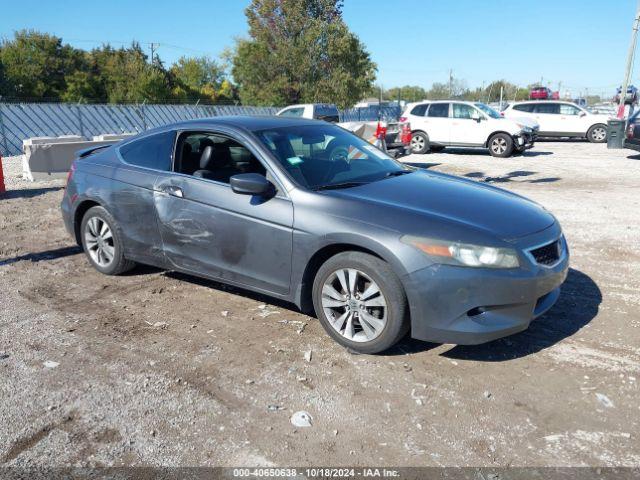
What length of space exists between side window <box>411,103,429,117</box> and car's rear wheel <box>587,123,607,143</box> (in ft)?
28.0

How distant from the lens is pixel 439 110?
17734 mm

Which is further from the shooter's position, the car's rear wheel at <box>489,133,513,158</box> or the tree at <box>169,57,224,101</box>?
the tree at <box>169,57,224,101</box>

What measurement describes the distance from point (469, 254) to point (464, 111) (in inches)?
595

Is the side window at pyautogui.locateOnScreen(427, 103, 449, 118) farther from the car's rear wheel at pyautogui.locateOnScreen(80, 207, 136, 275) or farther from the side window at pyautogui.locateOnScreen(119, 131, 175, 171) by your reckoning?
the car's rear wheel at pyautogui.locateOnScreen(80, 207, 136, 275)

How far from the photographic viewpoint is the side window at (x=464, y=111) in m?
17.2

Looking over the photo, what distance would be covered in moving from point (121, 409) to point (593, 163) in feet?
50.3

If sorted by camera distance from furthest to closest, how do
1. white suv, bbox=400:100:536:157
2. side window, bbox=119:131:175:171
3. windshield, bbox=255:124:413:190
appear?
white suv, bbox=400:100:536:157
side window, bbox=119:131:175:171
windshield, bbox=255:124:413:190

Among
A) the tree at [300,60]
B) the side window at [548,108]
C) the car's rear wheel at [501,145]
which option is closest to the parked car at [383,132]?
the car's rear wheel at [501,145]

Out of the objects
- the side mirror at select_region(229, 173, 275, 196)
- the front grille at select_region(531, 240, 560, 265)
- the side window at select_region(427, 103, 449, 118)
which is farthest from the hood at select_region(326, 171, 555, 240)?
the side window at select_region(427, 103, 449, 118)

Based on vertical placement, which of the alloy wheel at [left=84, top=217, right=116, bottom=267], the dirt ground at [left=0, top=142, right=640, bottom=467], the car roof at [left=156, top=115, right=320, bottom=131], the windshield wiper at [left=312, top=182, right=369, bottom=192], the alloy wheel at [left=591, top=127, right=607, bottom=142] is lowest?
the dirt ground at [left=0, top=142, right=640, bottom=467]

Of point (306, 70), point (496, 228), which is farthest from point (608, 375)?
point (306, 70)

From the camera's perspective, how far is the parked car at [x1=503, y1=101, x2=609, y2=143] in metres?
22.0

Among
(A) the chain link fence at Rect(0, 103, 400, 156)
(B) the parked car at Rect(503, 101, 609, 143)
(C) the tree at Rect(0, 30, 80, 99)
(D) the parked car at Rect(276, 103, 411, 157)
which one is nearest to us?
(D) the parked car at Rect(276, 103, 411, 157)

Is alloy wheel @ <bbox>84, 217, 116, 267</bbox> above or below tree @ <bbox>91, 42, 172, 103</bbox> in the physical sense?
below
